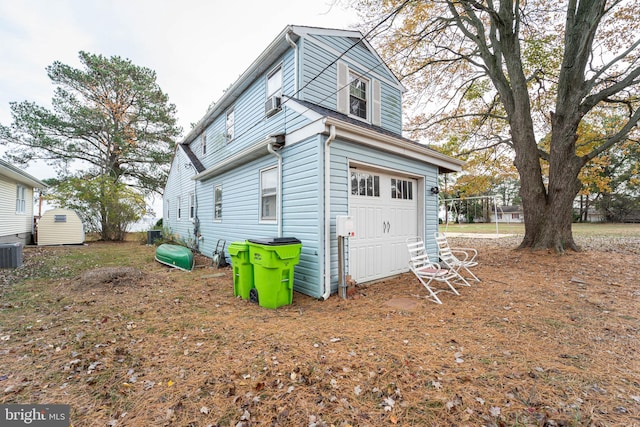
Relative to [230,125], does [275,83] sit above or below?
above

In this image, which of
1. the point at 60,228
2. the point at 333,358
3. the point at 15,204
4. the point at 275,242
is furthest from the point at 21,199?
the point at 333,358

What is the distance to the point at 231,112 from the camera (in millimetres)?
8727

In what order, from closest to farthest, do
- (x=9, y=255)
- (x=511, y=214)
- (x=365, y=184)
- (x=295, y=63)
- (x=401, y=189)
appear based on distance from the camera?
(x=365, y=184) → (x=295, y=63) → (x=401, y=189) → (x=9, y=255) → (x=511, y=214)

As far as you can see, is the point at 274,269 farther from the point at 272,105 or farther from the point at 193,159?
the point at 193,159

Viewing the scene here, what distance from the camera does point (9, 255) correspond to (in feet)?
24.1

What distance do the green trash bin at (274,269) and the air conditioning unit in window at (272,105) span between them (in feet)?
10.8

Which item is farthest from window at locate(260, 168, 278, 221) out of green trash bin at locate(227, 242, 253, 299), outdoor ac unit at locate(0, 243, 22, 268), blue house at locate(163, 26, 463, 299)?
outdoor ac unit at locate(0, 243, 22, 268)

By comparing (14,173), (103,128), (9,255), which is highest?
(103,128)

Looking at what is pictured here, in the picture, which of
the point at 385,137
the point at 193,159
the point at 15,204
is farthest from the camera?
the point at 15,204

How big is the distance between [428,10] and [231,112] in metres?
7.55

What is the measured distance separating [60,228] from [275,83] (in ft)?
47.0

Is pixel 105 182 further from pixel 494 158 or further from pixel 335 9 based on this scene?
pixel 494 158

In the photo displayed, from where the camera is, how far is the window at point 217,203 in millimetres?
8945

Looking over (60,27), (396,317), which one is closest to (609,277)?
(396,317)
